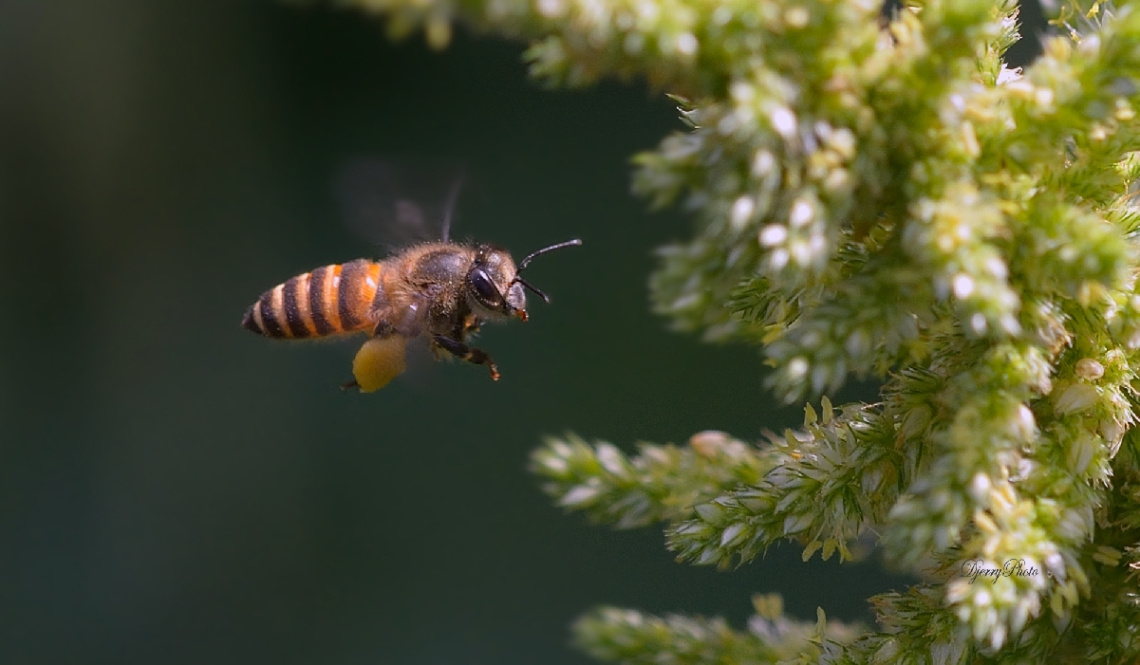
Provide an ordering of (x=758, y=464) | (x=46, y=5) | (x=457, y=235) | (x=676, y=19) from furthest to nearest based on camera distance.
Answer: (x=46, y=5) → (x=457, y=235) → (x=758, y=464) → (x=676, y=19)

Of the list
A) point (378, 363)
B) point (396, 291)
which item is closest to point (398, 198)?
point (396, 291)

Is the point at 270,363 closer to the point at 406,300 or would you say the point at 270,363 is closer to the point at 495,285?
the point at 406,300

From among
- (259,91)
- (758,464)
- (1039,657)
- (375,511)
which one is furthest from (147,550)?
(1039,657)

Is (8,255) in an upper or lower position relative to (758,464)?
upper

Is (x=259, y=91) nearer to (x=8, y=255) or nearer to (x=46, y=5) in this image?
(x=46, y=5)
